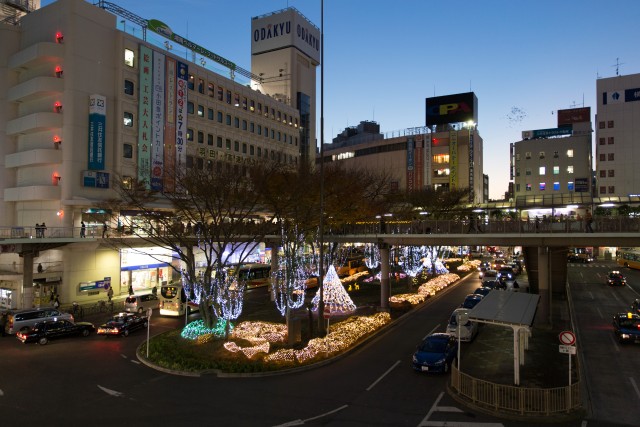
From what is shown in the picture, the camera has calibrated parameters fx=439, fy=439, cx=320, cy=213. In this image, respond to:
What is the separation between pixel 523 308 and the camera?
17094 millimetres

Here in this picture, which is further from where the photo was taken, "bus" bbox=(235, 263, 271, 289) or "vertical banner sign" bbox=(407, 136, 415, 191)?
"vertical banner sign" bbox=(407, 136, 415, 191)

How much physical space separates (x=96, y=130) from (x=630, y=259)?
68055mm

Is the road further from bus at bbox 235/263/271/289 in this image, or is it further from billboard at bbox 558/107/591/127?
billboard at bbox 558/107/591/127

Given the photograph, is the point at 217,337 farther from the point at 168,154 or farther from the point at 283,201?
the point at 168,154

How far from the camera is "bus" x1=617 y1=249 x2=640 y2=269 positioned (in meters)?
59.0

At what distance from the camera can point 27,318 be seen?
25.9 meters

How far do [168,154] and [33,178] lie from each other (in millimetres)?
11780

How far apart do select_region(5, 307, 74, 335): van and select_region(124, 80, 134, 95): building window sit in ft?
72.6

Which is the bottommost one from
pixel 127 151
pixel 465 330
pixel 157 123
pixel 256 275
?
pixel 465 330

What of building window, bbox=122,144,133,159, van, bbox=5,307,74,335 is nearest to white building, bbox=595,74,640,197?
building window, bbox=122,144,133,159

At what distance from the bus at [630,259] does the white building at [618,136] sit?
13432 millimetres

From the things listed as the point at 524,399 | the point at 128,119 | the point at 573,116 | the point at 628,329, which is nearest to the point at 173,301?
the point at 128,119

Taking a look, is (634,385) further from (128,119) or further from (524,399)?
(128,119)

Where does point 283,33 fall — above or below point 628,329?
above
